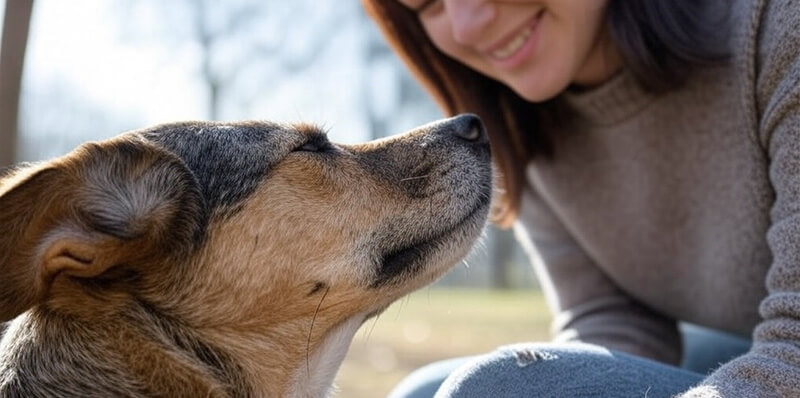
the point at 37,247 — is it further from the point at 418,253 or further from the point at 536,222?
the point at 536,222

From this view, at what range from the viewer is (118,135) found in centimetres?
298

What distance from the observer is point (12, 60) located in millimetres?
6793

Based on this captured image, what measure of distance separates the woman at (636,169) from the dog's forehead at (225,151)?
2.96 ft

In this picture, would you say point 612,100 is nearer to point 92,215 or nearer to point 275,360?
point 275,360

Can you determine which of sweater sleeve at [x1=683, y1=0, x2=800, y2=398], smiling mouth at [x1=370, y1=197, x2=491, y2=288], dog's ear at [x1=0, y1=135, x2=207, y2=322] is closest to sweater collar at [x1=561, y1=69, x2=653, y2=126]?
sweater sleeve at [x1=683, y1=0, x2=800, y2=398]

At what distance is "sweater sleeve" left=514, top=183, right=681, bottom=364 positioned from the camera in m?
4.34

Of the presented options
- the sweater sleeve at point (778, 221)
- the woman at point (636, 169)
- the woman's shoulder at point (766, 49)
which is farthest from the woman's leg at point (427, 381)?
the woman's shoulder at point (766, 49)

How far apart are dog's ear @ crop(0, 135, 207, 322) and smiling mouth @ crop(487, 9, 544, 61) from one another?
4.88 ft

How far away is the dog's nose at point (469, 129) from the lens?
11.5ft

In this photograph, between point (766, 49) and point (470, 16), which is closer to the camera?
point (766, 49)

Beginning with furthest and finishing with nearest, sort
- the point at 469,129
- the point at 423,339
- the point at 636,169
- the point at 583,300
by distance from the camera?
the point at 423,339 → the point at 583,300 → the point at 636,169 → the point at 469,129

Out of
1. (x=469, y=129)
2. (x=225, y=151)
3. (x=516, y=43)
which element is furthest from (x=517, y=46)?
(x=225, y=151)

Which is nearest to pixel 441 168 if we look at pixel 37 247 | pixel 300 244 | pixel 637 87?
pixel 300 244

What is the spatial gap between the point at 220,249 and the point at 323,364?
53 centimetres
